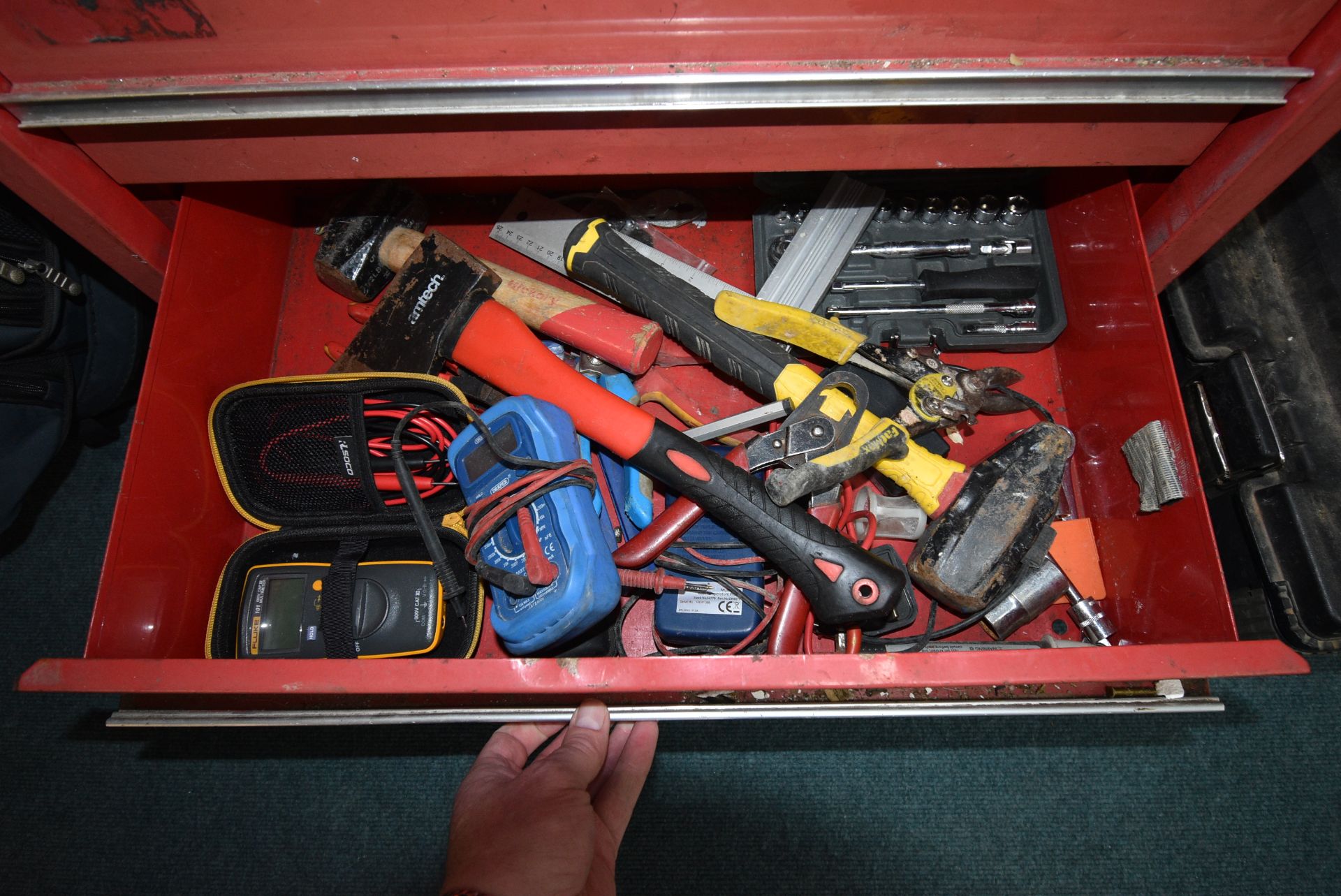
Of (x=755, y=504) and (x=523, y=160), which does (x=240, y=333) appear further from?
(x=755, y=504)

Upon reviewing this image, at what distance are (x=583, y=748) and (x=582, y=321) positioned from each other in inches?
23.5

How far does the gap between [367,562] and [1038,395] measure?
3.50ft

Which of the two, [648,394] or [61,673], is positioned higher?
[648,394]

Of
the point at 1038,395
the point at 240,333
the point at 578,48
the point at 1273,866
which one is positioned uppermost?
the point at 578,48

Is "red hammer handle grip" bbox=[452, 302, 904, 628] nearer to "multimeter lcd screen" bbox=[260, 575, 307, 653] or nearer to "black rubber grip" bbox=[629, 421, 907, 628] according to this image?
"black rubber grip" bbox=[629, 421, 907, 628]

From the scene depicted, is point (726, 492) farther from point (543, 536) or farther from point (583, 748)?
point (583, 748)

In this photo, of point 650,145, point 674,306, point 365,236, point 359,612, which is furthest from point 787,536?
point 365,236

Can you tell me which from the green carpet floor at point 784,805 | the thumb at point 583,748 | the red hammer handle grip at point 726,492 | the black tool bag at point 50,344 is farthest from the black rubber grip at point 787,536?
the black tool bag at point 50,344

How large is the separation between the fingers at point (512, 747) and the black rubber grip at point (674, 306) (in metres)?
0.57

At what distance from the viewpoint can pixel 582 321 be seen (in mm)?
1073

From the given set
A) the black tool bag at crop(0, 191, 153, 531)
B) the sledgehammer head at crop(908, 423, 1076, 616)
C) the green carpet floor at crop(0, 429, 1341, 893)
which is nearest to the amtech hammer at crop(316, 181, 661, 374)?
→ the black tool bag at crop(0, 191, 153, 531)

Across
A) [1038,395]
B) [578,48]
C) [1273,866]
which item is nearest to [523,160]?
[578,48]

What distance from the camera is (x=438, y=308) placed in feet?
3.51

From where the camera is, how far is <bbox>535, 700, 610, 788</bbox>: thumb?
Answer: 918 millimetres
